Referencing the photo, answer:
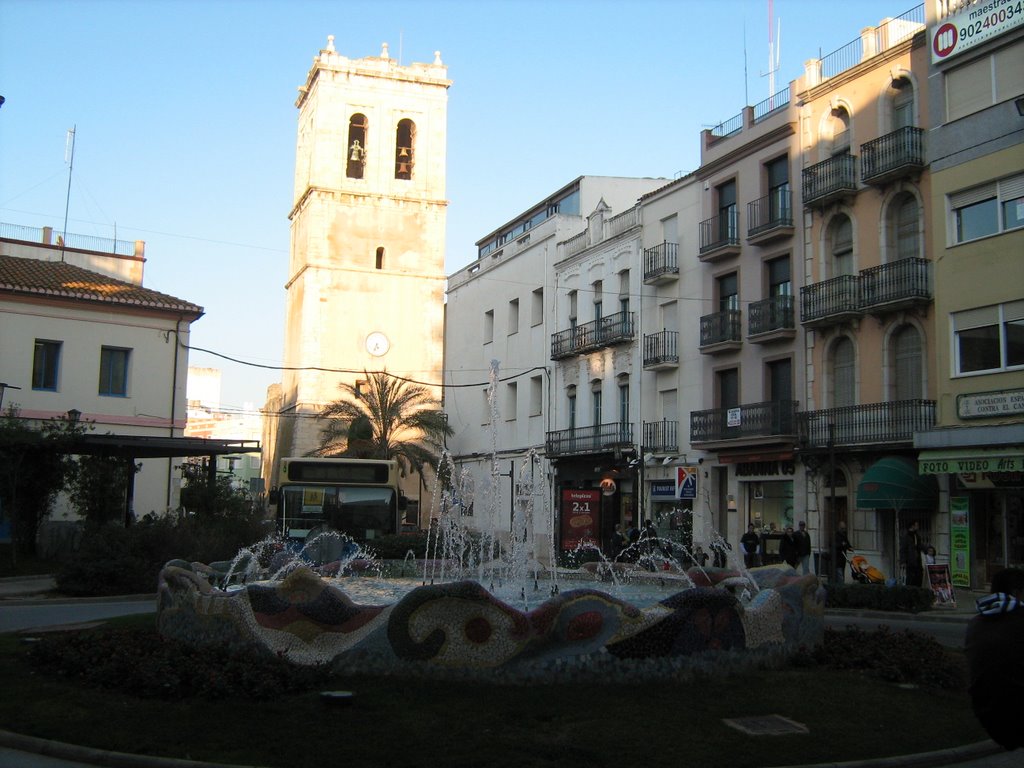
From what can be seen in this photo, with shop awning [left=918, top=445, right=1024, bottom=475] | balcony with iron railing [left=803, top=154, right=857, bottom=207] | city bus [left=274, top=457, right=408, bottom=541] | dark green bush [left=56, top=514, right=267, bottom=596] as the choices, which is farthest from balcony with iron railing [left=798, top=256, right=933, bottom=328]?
dark green bush [left=56, top=514, right=267, bottom=596]

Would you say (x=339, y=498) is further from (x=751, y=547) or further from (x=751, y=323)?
(x=751, y=323)

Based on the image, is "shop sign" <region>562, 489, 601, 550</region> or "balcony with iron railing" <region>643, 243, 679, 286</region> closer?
"shop sign" <region>562, 489, 601, 550</region>

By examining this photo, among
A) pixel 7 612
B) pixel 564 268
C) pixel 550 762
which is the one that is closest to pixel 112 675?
pixel 550 762

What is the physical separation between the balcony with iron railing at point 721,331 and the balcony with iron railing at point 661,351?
7.45 feet

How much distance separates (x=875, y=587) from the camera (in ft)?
68.3

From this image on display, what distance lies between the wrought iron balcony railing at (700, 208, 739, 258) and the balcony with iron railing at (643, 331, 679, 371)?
11.7 ft

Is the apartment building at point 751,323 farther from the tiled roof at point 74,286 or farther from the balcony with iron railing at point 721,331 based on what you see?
the tiled roof at point 74,286

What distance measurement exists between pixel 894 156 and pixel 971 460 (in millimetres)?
8374

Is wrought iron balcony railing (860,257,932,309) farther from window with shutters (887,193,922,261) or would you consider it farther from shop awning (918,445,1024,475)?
shop awning (918,445,1024,475)

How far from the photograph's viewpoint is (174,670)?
9.24 meters

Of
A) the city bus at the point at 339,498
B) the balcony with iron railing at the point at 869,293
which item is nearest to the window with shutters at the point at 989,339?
the balcony with iron railing at the point at 869,293

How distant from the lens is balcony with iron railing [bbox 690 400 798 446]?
3083 centimetres

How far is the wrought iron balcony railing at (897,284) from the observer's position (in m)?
26.5

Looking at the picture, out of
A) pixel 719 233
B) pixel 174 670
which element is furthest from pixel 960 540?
pixel 174 670
